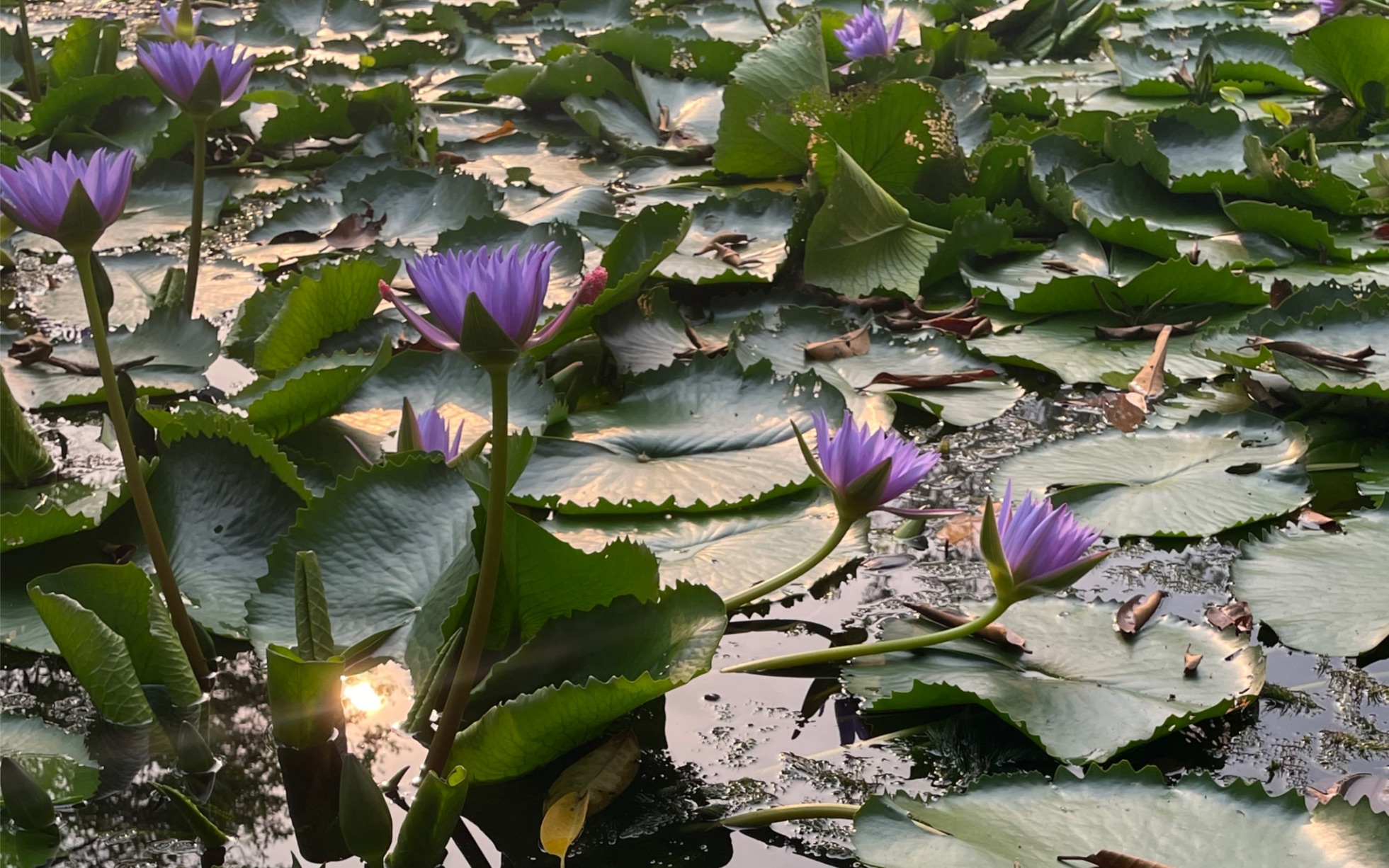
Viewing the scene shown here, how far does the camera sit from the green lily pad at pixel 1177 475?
132 centimetres

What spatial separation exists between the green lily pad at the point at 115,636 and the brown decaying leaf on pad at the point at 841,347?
0.97m

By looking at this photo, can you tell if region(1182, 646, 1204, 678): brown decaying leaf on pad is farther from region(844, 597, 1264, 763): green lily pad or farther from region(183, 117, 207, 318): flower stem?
region(183, 117, 207, 318): flower stem

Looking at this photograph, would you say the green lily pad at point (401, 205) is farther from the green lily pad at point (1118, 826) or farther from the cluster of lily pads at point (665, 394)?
the green lily pad at point (1118, 826)

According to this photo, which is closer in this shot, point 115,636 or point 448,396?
point 115,636

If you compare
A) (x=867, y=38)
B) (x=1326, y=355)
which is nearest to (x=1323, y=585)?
(x=1326, y=355)

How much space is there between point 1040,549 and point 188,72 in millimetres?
1196

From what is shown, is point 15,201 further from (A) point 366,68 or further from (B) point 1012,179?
(A) point 366,68

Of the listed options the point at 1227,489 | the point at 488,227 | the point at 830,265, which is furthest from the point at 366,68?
the point at 1227,489

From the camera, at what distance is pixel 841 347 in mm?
1759

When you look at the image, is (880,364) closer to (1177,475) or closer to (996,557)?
(1177,475)

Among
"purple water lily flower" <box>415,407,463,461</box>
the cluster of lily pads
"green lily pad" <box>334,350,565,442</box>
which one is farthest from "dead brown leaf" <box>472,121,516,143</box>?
"purple water lily flower" <box>415,407,463,461</box>

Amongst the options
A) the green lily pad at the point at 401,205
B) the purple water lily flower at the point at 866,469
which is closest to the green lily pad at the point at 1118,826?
the purple water lily flower at the point at 866,469

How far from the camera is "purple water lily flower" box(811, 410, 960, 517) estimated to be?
3.32 ft

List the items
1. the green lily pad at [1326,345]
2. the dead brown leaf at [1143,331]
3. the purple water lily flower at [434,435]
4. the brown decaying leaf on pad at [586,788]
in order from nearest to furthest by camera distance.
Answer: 1. the brown decaying leaf on pad at [586,788]
2. the purple water lily flower at [434,435]
3. the green lily pad at [1326,345]
4. the dead brown leaf at [1143,331]
